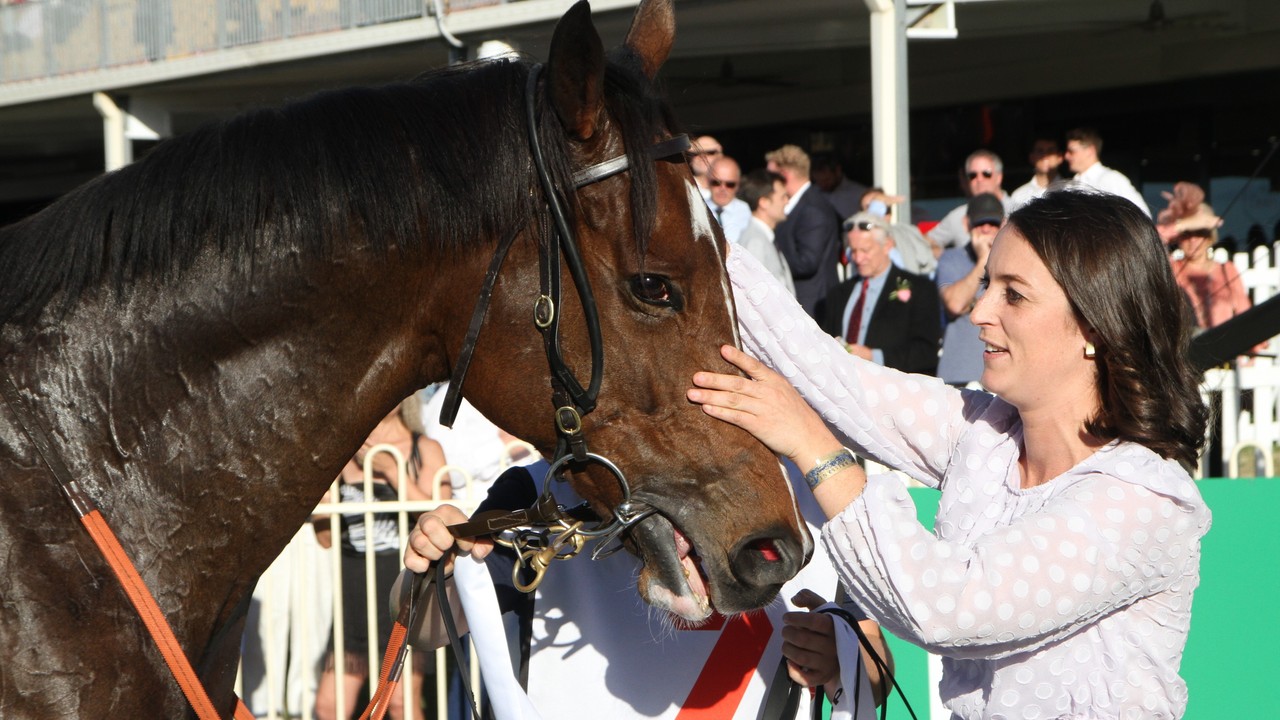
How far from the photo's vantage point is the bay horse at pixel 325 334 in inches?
70.6

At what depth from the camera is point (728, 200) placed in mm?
7285

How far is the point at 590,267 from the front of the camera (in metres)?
1.96

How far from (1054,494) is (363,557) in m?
2.97

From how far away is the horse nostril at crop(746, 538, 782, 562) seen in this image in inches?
75.9

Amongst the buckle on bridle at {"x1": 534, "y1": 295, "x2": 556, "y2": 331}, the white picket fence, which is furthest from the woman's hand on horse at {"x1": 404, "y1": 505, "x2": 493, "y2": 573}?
the white picket fence

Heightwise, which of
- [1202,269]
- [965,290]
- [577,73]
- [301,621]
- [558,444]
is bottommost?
[301,621]

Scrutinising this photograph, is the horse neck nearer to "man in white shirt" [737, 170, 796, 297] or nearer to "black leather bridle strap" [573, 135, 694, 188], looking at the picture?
"black leather bridle strap" [573, 135, 694, 188]

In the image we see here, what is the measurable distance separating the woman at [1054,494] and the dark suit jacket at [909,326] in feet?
12.8

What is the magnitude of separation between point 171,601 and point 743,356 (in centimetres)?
97

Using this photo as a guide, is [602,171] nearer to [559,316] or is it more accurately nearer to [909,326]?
[559,316]

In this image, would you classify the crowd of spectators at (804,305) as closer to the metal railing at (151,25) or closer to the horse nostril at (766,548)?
the horse nostril at (766,548)

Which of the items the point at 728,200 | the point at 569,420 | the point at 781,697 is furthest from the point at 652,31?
the point at 728,200

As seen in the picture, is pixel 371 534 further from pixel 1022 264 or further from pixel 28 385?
pixel 1022 264

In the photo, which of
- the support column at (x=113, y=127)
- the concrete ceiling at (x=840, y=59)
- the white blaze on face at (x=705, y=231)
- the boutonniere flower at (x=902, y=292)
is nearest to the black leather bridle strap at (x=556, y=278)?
the white blaze on face at (x=705, y=231)
